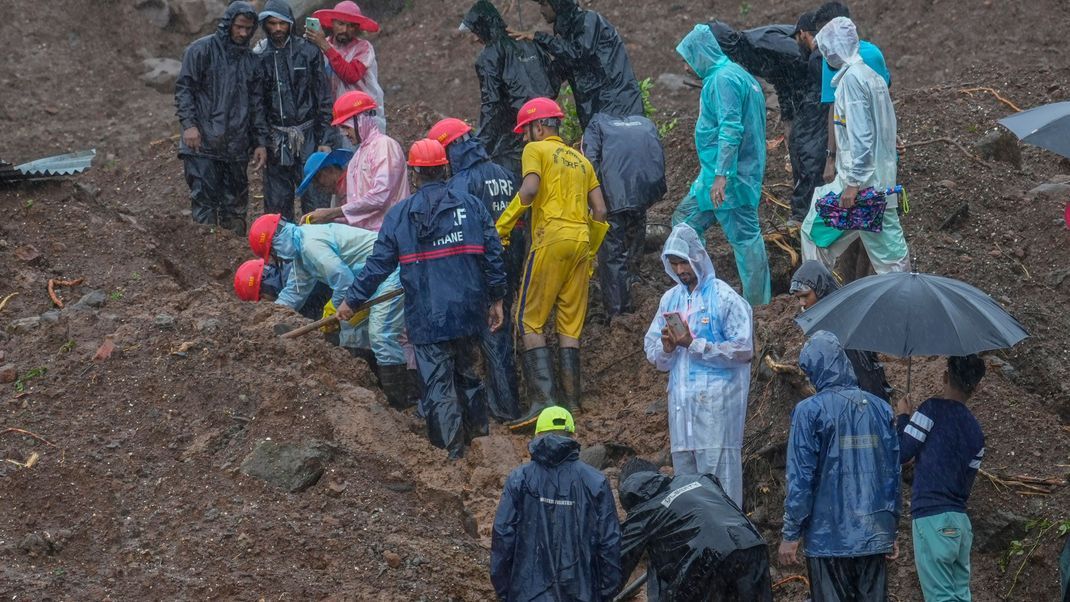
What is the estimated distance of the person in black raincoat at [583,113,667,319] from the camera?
10078 mm

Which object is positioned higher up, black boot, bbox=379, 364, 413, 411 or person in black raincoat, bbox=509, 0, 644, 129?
person in black raincoat, bbox=509, 0, 644, 129

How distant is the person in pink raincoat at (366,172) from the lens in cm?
995

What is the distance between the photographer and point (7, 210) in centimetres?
1078

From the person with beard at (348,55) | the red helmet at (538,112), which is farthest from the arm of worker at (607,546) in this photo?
the person with beard at (348,55)

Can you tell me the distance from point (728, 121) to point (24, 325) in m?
5.06

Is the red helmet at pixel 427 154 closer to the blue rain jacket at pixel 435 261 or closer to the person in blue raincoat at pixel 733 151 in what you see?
the blue rain jacket at pixel 435 261

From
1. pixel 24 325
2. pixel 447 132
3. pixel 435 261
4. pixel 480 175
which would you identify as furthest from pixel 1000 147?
pixel 24 325

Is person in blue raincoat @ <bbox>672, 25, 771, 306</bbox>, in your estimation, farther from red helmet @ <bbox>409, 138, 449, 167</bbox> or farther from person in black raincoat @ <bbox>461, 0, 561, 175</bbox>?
red helmet @ <bbox>409, 138, 449, 167</bbox>

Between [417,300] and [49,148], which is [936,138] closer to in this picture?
[417,300]

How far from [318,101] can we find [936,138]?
542cm

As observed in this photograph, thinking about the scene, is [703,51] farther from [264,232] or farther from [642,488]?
[642,488]

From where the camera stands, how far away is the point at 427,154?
29.3 ft

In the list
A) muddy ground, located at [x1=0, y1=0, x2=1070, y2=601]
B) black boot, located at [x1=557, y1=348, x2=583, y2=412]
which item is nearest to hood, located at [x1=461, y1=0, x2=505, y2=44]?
muddy ground, located at [x1=0, y1=0, x2=1070, y2=601]

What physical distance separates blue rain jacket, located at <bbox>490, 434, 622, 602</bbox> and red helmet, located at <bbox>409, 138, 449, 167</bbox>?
9.68ft
